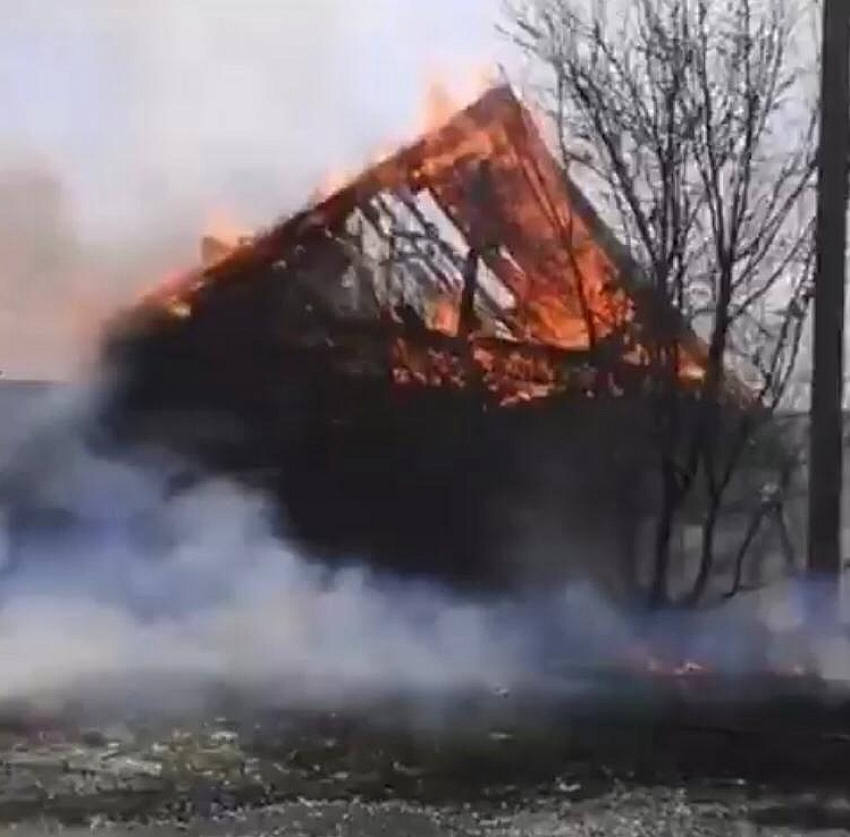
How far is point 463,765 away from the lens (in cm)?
303

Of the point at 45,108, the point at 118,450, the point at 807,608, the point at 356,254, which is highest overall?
the point at 45,108

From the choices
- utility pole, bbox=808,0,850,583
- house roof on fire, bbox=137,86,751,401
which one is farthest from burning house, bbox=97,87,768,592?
utility pole, bbox=808,0,850,583

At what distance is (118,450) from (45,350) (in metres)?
0.23

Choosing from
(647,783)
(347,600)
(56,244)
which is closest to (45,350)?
(56,244)

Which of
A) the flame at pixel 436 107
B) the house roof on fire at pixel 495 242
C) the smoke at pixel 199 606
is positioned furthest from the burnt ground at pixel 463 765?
the flame at pixel 436 107

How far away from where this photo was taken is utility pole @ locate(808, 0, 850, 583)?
3016 millimetres

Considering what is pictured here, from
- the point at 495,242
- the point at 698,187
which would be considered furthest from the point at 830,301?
the point at 495,242

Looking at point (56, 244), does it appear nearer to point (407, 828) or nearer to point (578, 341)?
point (578, 341)

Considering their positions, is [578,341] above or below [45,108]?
below

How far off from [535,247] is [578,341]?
0.63 ft

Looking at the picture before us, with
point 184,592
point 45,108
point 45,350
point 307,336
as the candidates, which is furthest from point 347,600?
point 45,108

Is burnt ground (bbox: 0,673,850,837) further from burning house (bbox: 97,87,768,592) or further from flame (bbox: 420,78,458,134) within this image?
flame (bbox: 420,78,458,134)

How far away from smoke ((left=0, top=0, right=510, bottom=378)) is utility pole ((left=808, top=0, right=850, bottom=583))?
631 millimetres

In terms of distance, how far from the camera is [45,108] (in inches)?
117
